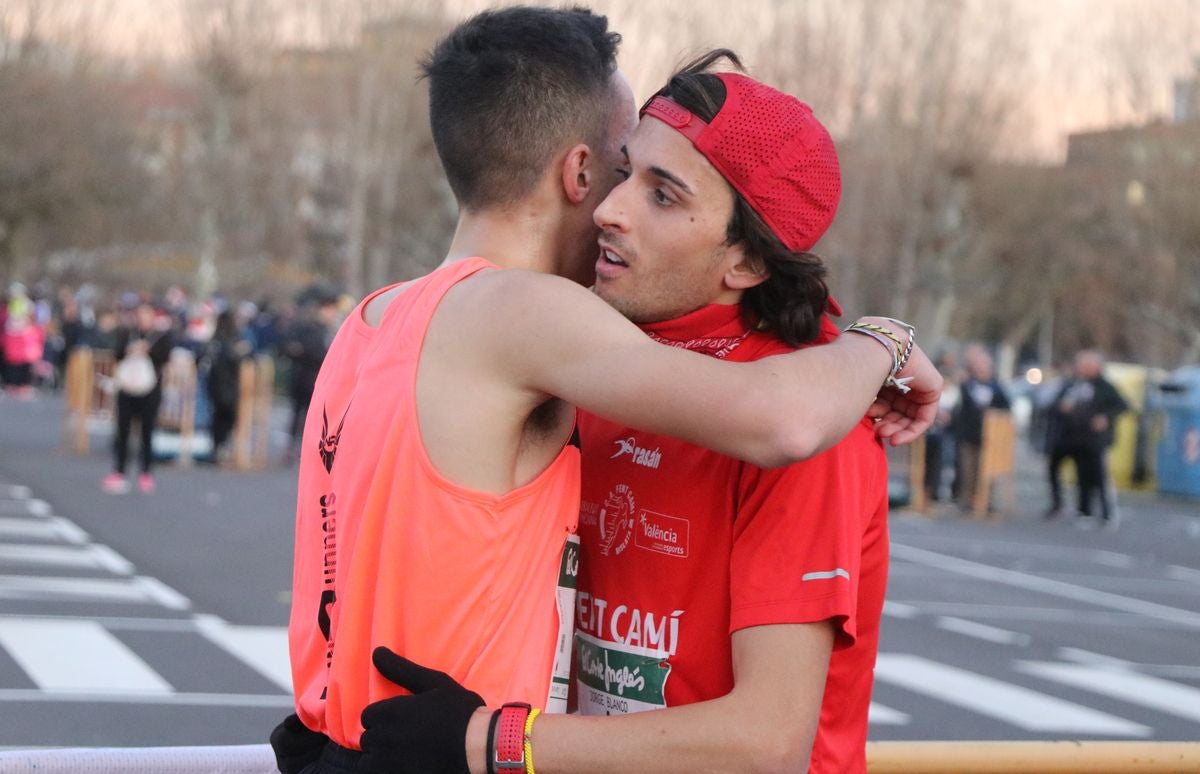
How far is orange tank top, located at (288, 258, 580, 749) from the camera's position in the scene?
2.41 meters

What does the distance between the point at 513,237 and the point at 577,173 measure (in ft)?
0.50

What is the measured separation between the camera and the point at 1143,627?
41.7 ft

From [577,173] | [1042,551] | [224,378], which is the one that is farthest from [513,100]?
[224,378]

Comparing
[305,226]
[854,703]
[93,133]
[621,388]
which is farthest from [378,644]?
[305,226]

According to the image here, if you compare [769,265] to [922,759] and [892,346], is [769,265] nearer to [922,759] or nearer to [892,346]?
[892,346]

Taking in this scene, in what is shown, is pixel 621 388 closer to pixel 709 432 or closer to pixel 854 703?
pixel 709 432

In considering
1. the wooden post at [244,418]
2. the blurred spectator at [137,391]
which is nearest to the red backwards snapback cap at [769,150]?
the blurred spectator at [137,391]

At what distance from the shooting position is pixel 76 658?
28.5ft

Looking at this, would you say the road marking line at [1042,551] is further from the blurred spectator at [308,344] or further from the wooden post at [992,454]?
the blurred spectator at [308,344]

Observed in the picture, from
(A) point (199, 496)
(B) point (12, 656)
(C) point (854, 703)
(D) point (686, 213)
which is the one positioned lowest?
(A) point (199, 496)

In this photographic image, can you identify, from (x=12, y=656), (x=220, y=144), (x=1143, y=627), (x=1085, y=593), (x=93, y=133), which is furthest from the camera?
(x=220, y=144)

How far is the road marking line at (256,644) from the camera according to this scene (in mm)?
8672

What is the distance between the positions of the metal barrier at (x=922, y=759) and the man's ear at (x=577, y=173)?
3.66ft

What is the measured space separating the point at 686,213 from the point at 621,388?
383 millimetres
